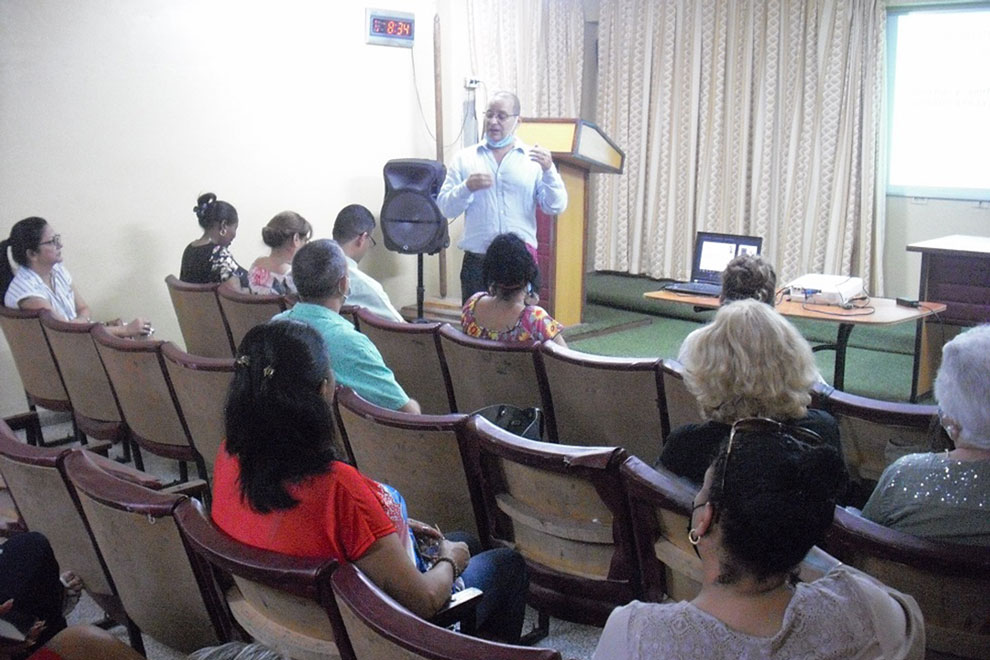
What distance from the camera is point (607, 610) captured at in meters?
2.05

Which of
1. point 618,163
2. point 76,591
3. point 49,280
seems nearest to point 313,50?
point 618,163

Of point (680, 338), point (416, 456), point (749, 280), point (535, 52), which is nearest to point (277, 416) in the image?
point (416, 456)

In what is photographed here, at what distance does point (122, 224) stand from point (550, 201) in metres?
2.40

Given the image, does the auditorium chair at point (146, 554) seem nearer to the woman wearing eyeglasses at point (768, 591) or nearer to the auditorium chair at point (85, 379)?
the woman wearing eyeglasses at point (768, 591)

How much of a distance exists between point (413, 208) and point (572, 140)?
3.89 ft

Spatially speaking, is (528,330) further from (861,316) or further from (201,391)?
(861,316)

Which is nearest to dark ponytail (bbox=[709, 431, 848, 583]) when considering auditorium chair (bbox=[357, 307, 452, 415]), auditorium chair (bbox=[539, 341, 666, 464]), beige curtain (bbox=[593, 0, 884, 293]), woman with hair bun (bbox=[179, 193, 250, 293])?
auditorium chair (bbox=[539, 341, 666, 464])

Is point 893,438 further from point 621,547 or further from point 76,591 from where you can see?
point 76,591

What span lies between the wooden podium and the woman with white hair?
12.6ft

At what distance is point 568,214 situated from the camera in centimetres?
574

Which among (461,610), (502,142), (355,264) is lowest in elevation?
(461,610)

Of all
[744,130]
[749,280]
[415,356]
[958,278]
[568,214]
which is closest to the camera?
[749,280]

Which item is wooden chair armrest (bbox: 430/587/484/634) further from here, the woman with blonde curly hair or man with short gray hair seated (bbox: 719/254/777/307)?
man with short gray hair seated (bbox: 719/254/777/307)

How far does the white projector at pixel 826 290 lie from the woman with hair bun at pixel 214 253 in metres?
2.69
